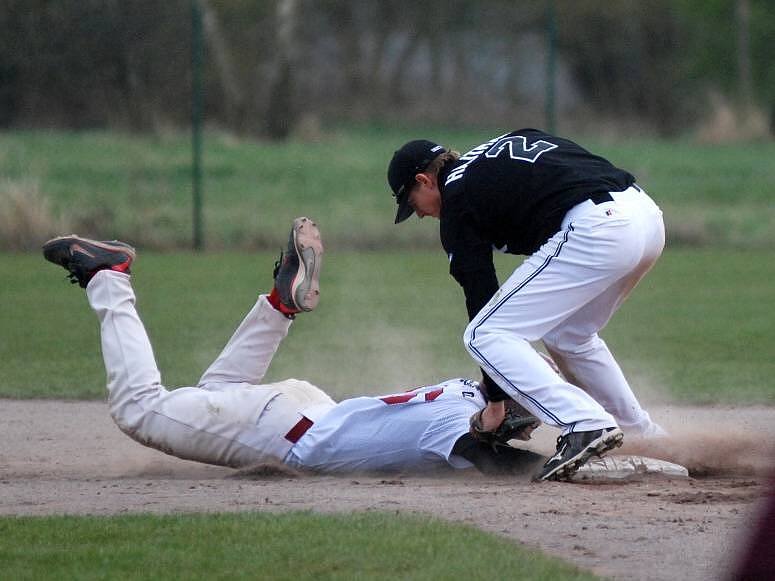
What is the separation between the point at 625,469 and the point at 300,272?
179 cm

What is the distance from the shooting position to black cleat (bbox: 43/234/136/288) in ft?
20.3

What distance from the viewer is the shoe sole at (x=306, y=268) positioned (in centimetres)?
628

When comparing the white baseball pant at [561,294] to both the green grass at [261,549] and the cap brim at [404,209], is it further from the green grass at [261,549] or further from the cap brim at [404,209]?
the green grass at [261,549]

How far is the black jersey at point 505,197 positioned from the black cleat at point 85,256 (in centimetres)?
160

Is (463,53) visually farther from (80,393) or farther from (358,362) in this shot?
(80,393)

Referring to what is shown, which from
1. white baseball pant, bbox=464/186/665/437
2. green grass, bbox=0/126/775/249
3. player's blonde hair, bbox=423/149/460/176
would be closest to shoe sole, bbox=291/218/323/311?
player's blonde hair, bbox=423/149/460/176

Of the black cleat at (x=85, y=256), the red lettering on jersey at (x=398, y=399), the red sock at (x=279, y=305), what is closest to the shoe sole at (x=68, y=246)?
the black cleat at (x=85, y=256)

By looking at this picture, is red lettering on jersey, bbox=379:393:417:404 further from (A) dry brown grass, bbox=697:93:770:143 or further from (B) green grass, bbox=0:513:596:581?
(A) dry brown grass, bbox=697:93:770:143

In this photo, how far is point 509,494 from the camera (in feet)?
17.7

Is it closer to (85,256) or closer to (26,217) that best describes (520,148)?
(85,256)

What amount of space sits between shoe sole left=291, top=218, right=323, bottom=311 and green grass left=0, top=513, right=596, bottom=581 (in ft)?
5.12

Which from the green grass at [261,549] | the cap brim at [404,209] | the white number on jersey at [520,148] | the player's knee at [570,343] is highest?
the white number on jersey at [520,148]

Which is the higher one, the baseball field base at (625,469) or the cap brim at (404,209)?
the cap brim at (404,209)

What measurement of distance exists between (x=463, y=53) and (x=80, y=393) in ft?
48.9
